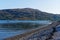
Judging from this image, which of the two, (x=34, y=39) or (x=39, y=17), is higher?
(x=34, y=39)

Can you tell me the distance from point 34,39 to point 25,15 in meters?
176

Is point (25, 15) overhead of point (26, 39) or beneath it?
beneath

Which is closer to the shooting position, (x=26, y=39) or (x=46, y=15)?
(x=26, y=39)

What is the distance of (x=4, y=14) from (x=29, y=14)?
25.2m

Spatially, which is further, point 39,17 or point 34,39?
point 39,17

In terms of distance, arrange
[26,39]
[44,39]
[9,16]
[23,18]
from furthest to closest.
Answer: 1. [23,18]
2. [9,16]
3. [44,39]
4. [26,39]

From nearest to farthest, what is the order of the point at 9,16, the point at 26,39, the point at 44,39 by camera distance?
the point at 26,39, the point at 44,39, the point at 9,16

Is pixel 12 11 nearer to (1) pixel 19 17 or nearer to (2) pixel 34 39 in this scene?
(1) pixel 19 17

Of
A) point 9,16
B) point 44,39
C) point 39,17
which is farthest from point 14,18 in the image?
point 44,39

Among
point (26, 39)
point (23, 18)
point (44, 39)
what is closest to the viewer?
point (26, 39)

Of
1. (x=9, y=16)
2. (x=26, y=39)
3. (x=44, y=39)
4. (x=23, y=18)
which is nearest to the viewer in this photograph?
(x=26, y=39)

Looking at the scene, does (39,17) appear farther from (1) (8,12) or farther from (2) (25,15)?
(1) (8,12)

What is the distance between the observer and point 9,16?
612 ft

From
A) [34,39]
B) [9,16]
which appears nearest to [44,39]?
[34,39]
